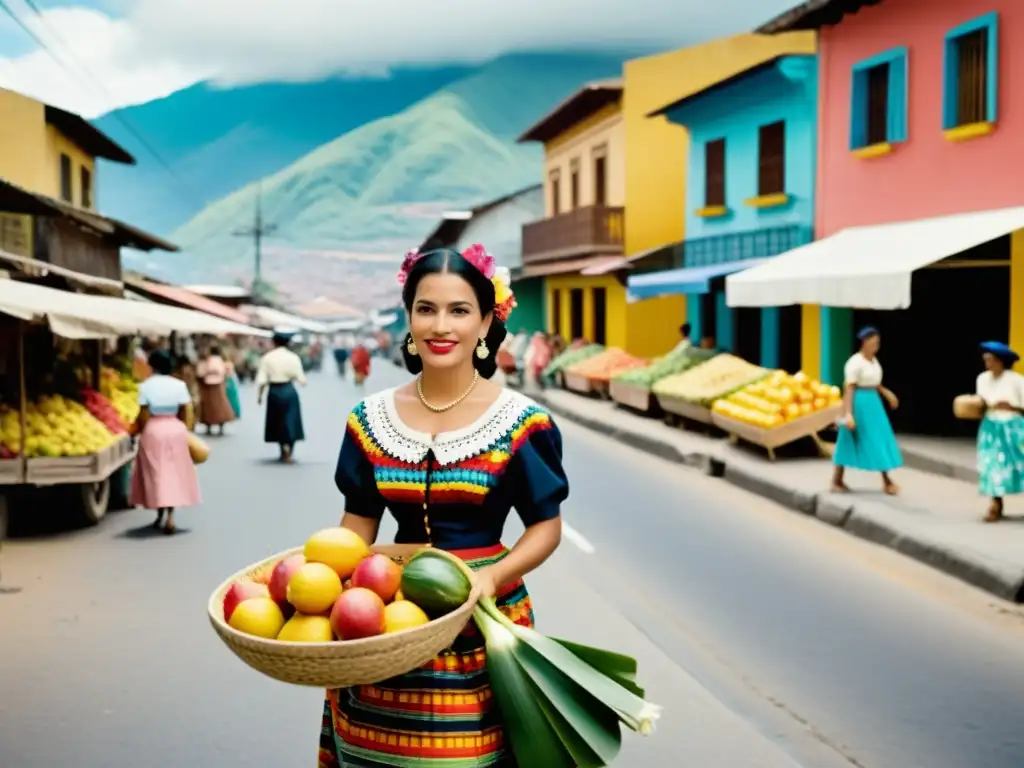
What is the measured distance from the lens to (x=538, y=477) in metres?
3.45

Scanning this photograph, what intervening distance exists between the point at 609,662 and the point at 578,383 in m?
26.8

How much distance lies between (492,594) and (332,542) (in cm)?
42

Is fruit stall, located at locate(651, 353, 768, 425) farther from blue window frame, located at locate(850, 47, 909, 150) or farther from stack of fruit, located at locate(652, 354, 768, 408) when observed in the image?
blue window frame, located at locate(850, 47, 909, 150)

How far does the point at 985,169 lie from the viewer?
51.2 feet

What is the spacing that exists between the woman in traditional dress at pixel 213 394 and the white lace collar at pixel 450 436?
1925 cm

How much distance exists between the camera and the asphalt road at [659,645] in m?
5.52

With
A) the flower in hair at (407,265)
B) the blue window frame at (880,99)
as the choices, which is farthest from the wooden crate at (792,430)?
the flower in hair at (407,265)

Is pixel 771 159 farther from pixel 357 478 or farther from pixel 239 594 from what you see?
pixel 239 594

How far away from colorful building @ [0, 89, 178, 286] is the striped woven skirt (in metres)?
20.1

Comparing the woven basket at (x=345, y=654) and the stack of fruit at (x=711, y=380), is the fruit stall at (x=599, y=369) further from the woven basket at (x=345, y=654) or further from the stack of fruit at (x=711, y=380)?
the woven basket at (x=345, y=654)

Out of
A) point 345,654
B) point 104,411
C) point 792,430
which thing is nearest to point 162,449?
point 104,411

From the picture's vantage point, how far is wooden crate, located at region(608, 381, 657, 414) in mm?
22297

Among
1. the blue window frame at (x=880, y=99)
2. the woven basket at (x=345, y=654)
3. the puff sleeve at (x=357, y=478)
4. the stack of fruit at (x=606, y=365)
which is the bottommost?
the stack of fruit at (x=606, y=365)

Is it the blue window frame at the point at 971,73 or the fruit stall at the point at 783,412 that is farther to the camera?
the fruit stall at the point at 783,412
